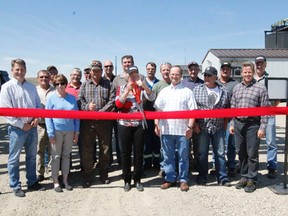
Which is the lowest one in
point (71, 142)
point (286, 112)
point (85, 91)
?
point (71, 142)

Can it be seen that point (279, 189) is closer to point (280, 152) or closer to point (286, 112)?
point (286, 112)

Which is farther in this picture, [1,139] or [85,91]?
[1,139]

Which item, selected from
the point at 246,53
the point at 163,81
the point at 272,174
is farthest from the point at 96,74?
the point at 246,53

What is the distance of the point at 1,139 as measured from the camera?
10180 mm

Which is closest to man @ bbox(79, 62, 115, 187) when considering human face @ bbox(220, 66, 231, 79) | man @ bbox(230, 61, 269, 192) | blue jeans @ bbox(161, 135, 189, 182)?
blue jeans @ bbox(161, 135, 189, 182)

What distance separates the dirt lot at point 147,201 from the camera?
3.94m

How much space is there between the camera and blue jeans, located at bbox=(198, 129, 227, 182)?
493 centimetres

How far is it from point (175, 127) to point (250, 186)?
5.08 feet

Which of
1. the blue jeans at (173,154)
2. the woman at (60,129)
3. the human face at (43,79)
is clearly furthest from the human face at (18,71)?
the blue jeans at (173,154)

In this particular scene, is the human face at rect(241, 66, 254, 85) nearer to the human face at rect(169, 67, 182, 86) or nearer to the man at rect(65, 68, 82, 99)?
the human face at rect(169, 67, 182, 86)

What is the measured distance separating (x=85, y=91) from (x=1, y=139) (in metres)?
6.67

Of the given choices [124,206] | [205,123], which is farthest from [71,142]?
[205,123]

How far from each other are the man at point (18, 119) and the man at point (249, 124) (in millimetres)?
3270

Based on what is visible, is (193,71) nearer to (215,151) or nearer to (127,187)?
(215,151)
